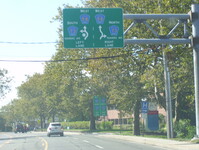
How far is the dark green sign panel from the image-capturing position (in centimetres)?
1773

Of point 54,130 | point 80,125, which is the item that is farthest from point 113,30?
point 80,125

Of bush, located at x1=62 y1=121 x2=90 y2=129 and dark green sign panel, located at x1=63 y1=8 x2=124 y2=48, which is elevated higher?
dark green sign panel, located at x1=63 y1=8 x2=124 y2=48

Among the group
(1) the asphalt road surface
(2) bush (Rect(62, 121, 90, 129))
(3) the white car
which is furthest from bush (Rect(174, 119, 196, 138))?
(2) bush (Rect(62, 121, 90, 129))

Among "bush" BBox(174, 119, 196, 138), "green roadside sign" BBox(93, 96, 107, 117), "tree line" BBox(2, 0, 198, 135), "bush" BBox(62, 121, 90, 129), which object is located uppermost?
"tree line" BBox(2, 0, 198, 135)

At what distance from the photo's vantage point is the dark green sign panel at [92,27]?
17.7 metres

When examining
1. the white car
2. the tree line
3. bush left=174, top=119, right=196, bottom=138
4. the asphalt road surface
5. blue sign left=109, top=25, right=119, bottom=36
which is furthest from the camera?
the white car

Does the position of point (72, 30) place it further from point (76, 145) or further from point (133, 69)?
point (133, 69)

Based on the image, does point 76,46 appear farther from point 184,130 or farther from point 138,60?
point 184,130

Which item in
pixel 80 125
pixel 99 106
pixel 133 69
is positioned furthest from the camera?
pixel 80 125

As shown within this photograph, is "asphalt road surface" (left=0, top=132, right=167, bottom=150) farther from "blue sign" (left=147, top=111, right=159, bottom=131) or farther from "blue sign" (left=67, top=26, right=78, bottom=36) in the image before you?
"blue sign" (left=147, top=111, right=159, bottom=131)

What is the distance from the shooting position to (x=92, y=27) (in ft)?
58.3

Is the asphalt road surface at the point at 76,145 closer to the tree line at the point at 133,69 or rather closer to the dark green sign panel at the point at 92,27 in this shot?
the tree line at the point at 133,69

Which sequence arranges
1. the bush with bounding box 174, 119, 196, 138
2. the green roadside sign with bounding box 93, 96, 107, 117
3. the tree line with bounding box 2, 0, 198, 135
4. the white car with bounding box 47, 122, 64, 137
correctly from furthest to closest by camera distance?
1. the green roadside sign with bounding box 93, 96, 107, 117
2. the white car with bounding box 47, 122, 64, 137
3. the bush with bounding box 174, 119, 196, 138
4. the tree line with bounding box 2, 0, 198, 135

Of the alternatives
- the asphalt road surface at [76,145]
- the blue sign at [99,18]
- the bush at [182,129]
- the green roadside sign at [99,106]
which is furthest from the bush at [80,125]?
the blue sign at [99,18]
